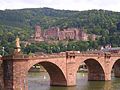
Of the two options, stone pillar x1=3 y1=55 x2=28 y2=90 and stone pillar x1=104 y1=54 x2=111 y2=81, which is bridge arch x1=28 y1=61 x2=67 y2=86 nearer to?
stone pillar x1=104 y1=54 x2=111 y2=81

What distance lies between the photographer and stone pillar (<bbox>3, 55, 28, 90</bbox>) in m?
47.7

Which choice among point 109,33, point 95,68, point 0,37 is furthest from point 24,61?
point 109,33

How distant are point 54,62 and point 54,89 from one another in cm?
390

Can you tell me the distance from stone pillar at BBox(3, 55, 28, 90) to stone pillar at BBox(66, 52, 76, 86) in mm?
16106

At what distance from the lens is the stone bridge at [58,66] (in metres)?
47.9

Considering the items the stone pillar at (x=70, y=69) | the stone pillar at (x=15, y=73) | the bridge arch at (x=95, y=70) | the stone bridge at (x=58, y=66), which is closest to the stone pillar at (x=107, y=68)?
the stone bridge at (x=58, y=66)

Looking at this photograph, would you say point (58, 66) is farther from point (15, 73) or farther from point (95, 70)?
point (15, 73)

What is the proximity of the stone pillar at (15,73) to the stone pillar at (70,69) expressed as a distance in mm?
16106

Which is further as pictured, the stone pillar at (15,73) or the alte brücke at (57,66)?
the alte brücke at (57,66)

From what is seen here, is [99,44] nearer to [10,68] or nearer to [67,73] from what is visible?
[67,73]

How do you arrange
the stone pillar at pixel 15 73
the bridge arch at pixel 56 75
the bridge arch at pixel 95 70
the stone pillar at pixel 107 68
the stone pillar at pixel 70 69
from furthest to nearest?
the stone pillar at pixel 107 68 → the bridge arch at pixel 95 70 → the stone pillar at pixel 70 69 → the bridge arch at pixel 56 75 → the stone pillar at pixel 15 73

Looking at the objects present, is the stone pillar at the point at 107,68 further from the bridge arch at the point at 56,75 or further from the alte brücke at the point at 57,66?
the bridge arch at the point at 56,75

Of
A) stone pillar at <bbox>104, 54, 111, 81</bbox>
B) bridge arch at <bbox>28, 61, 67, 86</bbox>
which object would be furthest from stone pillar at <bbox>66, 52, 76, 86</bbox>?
stone pillar at <bbox>104, 54, 111, 81</bbox>

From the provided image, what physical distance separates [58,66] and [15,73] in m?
15.0
